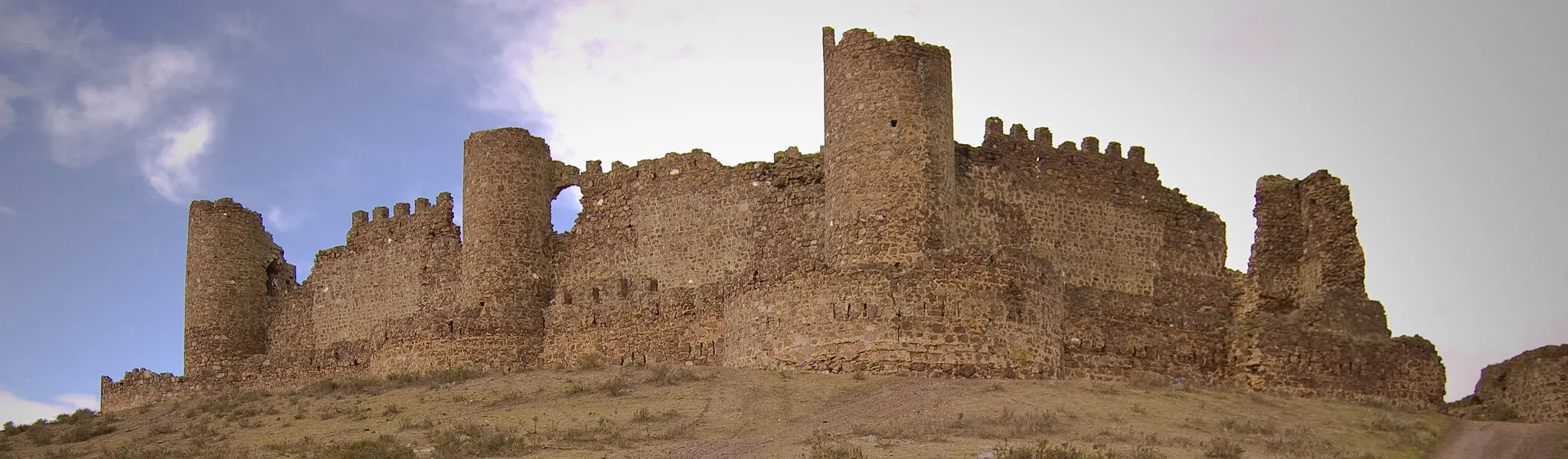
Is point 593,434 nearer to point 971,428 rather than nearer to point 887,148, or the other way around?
point 971,428

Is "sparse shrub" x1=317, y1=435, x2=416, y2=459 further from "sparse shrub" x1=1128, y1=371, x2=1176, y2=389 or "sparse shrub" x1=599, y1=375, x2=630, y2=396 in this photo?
"sparse shrub" x1=1128, y1=371, x2=1176, y2=389

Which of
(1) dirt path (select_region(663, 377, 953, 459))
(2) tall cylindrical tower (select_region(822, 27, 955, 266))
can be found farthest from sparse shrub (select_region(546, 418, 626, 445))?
(2) tall cylindrical tower (select_region(822, 27, 955, 266))

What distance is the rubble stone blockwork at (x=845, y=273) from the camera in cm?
2961

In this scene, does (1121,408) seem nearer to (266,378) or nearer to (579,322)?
(579,322)

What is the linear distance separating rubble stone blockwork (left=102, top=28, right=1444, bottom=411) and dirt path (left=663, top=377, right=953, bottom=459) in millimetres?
1371

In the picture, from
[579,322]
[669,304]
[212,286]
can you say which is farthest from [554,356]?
[212,286]

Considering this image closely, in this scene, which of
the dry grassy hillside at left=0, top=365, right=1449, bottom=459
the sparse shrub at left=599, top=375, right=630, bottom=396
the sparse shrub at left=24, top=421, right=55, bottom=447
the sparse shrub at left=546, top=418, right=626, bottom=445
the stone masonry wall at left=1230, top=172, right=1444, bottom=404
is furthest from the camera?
the stone masonry wall at left=1230, top=172, right=1444, bottom=404

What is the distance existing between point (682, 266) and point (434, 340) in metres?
4.78

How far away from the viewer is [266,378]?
1625 inches

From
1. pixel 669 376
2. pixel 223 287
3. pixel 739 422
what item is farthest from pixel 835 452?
pixel 223 287

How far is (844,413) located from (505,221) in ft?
46.1

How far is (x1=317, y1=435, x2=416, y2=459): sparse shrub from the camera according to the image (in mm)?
22297

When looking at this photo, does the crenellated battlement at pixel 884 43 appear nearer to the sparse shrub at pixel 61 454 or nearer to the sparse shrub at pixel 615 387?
the sparse shrub at pixel 615 387

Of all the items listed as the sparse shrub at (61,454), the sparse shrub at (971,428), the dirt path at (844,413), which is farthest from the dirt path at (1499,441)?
the sparse shrub at (61,454)
